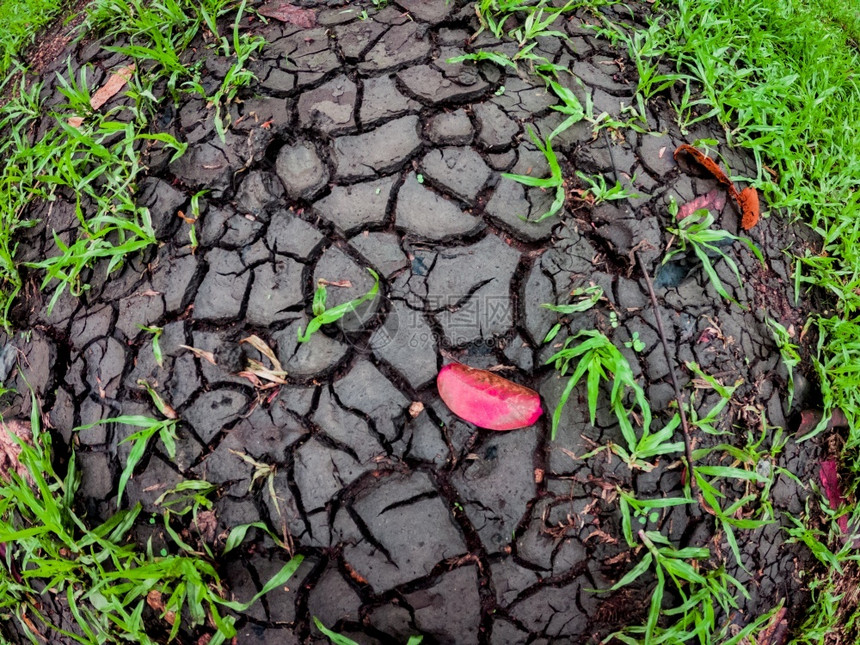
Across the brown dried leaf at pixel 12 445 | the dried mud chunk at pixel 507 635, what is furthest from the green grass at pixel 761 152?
the brown dried leaf at pixel 12 445

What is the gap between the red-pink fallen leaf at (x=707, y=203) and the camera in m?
1.61

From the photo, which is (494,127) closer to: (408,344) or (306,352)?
(408,344)

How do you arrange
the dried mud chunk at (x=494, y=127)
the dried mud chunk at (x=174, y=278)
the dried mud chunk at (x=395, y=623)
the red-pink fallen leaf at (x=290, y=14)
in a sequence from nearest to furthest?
the dried mud chunk at (x=395, y=623), the dried mud chunk at (x=174, y=278), the dried mud chunk at (x=494, y=127), the red-pink fallen leaf at (x=290, y=14)

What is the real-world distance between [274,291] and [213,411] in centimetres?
31

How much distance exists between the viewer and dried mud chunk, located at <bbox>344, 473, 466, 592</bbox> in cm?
130

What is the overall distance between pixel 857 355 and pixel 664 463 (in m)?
0.78

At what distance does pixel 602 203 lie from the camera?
1561mm

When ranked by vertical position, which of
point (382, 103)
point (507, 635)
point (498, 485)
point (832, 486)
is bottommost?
point (832, 486)

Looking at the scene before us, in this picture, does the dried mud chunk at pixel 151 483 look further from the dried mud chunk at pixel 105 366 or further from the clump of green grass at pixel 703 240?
the clump of green grass at pixel 703 240

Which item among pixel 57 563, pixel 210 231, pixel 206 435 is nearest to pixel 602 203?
pixel 210 231

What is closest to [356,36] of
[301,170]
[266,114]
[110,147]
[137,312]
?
[266,114]

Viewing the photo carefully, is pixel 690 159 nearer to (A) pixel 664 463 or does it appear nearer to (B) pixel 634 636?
(A) pixel 664 463

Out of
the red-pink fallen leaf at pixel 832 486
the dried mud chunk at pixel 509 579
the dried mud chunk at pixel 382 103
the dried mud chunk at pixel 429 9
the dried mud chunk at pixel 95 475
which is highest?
the dried mud chunk at pixel 429 9

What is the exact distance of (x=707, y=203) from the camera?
5.42ft
